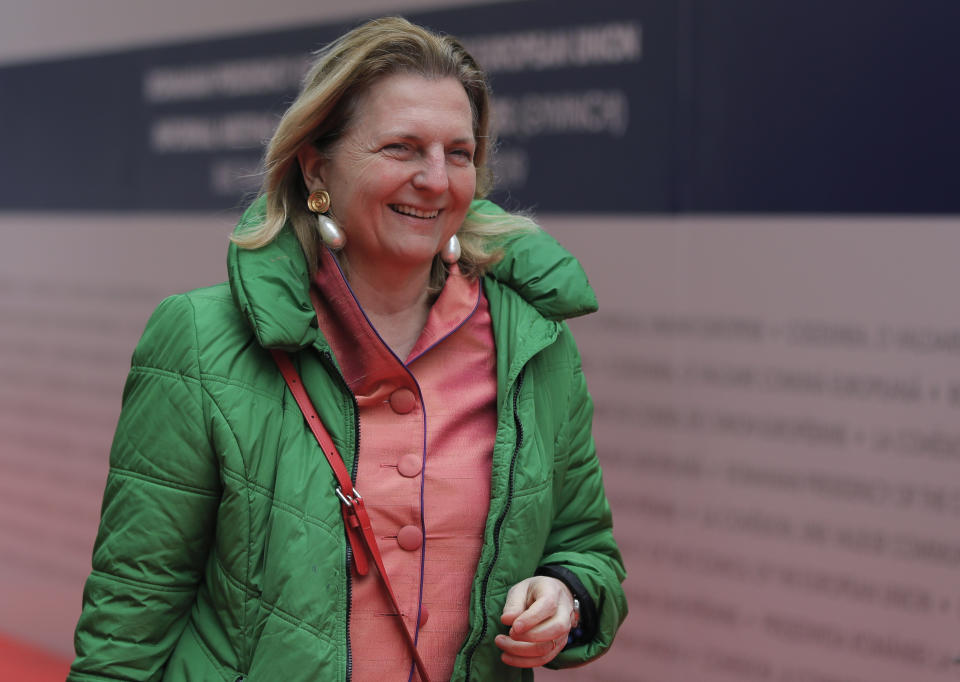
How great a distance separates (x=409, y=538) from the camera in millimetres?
1806

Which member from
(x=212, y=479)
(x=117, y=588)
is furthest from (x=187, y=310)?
(x=117, y=588)

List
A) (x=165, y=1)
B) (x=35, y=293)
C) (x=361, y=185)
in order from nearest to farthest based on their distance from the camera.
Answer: (x=361, y=185) → (x=165, y=1) → (x=35, y=293)

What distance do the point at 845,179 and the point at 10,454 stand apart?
3.93 metres

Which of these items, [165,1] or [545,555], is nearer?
[545,555]

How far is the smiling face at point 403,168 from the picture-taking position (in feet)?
6.02

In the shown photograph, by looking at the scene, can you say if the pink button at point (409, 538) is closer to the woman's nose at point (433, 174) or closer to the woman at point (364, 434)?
the woman at point (364, 434)

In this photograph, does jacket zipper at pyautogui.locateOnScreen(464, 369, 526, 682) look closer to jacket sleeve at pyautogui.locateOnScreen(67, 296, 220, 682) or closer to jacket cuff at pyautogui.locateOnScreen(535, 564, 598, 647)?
jacket cuff at pyautogui.locateOnScreen(535, 564, 598, 647)

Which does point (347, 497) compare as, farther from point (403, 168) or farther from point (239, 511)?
point (403, 168)

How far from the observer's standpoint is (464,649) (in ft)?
5.99

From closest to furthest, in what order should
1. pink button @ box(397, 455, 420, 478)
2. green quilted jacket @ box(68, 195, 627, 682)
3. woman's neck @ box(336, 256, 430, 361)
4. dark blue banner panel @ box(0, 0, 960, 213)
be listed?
green quilted jacket @ box(68, 195, 627, 682), pink button @ box(397, 455, 420, 478), woman's neck @ box(336, 256, 430, 361), dark blue banner panel @ box(0, 0, 960, 213)

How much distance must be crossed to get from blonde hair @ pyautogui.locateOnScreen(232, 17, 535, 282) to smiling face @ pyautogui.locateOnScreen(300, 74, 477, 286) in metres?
0.02

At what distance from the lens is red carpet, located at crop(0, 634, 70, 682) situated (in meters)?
4.84

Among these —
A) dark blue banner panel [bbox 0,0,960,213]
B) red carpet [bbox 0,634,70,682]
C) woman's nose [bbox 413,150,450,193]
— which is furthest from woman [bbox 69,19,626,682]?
red carpet [bbox 0,634,70,682]

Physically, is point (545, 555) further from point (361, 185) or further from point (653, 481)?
point (653, 481)
